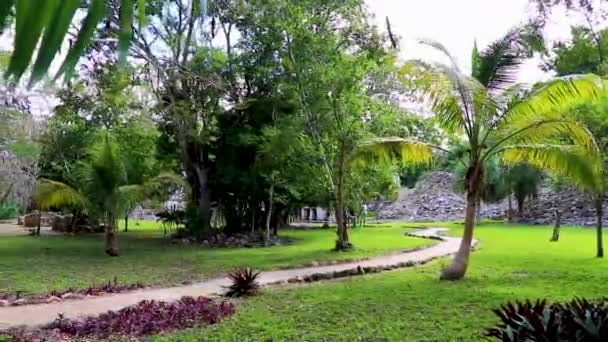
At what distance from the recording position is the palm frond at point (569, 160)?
1017cm

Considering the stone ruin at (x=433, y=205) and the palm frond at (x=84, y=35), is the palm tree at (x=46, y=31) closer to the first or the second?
the palm frond at (x=84, y=35)

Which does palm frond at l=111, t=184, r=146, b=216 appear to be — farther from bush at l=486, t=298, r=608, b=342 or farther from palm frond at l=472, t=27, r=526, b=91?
bush at l=486, t=298, r=608, b=342

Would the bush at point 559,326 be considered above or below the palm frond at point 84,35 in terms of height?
below

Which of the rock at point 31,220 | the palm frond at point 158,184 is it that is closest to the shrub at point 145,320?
the palm frond at point 158,184

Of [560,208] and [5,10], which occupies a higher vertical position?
[560,208]

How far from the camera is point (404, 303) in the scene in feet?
28.2

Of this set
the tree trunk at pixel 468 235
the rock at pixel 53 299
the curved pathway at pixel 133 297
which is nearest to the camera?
the curved pathway at pixel 133 297

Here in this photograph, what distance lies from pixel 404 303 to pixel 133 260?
8215 mm

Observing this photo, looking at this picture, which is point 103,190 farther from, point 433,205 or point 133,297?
point 433,205

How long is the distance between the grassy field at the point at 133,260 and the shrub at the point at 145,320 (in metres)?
2.64

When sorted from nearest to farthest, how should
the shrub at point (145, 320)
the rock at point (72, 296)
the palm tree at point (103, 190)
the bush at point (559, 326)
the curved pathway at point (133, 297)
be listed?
1. the bush at point (559, 326)
2. the shrub at point (145, 320)
3. the curved pathway at point (133, 297)
4. the rock at point (72, 296)
5. the palm tree at point (103, 190)

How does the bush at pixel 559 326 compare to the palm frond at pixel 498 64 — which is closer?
the bush at pixel 559 326

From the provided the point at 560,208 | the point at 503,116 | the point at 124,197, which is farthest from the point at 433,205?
the point at 503,116

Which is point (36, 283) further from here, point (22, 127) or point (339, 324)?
point (22, 127)
